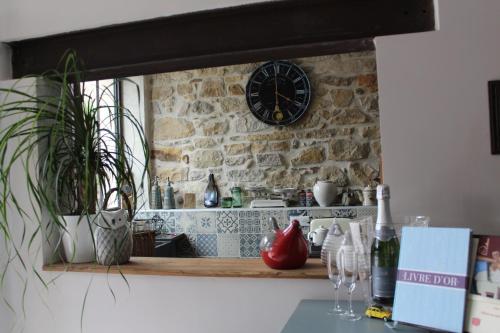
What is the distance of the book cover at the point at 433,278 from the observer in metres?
0.93

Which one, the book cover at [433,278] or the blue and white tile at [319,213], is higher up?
the book cover at [433,278]

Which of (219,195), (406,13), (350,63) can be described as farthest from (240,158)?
(406,13)

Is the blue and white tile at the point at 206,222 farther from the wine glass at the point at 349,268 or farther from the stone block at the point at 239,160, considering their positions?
the wine glass at the point at 349,268

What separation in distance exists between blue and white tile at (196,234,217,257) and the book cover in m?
2.84

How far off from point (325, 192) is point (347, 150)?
48 centimetres

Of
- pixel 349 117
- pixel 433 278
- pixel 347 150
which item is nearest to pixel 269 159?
pixel 347 150

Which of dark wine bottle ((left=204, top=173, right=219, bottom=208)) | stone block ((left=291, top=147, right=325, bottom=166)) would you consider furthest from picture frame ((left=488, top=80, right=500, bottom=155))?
dark wine bottle ((left=204, top=173, right=219, bottom=208))

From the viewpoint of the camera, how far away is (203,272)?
1.53 meters

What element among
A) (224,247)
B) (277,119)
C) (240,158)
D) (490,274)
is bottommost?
(224,247)

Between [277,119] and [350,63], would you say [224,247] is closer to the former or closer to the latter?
[277,119]

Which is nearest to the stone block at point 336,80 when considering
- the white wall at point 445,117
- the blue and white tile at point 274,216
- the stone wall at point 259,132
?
the stone wall at point 259,132

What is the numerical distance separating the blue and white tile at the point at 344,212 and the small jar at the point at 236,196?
895mm

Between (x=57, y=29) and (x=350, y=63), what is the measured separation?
2.69m

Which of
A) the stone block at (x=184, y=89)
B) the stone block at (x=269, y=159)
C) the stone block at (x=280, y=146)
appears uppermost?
the stone block at (x=184, y=89)
